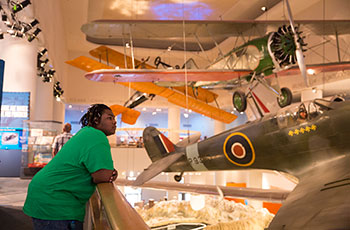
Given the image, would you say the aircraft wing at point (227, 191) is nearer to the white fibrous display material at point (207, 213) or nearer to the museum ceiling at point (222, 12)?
the white fibrous display material at point (207, 213)

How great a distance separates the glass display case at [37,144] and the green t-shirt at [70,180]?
19.2ft

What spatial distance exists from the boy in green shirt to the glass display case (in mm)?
5858

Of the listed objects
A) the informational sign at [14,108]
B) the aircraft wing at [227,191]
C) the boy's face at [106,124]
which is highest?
the informational sign at [14,108]

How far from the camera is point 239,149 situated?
13.1ft

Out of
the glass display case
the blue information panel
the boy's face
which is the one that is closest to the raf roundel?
the boy's face

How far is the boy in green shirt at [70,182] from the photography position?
1280 mm

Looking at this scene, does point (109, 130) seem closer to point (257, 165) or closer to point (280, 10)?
point (257, 165)

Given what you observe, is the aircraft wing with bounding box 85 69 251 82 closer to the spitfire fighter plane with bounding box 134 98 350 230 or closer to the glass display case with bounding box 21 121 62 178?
the glass display case with bounding box 21 121 62 178

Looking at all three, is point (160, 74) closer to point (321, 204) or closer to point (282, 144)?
point (282, 144)

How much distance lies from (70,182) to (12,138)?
256 inches

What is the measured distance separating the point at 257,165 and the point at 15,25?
4.39 metres

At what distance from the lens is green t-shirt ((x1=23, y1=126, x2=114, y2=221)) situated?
1.28 m

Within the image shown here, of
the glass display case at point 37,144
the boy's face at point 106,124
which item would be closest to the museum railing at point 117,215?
the boy's face at point 106,124

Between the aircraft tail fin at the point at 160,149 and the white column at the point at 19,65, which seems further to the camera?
the white column at the point at 19,65
